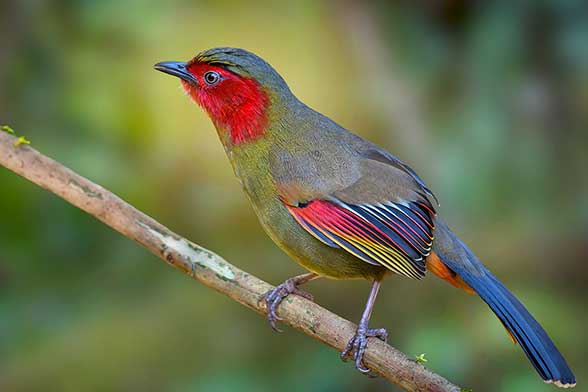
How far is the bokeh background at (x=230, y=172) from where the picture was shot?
4.32 metres

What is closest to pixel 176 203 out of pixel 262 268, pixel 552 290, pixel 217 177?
pixel 217 177

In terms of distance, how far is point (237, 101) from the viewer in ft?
10.7

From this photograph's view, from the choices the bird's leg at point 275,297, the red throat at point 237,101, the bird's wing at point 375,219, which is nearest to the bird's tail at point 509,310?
the bird's wing at point 375,219

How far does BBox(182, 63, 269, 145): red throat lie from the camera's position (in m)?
3.26

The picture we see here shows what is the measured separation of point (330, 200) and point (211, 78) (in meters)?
0.66

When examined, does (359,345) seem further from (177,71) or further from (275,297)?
(177,71)

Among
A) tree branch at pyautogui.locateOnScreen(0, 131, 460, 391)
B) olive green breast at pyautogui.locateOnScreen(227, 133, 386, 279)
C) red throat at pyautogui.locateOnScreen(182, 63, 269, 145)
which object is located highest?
red throat at pyautogui.locateOnScreen(182, 63, 269, 145)

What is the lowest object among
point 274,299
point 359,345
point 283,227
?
point 359,345

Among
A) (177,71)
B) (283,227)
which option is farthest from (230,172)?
(283,227)

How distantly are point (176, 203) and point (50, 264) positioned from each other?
2.50ft

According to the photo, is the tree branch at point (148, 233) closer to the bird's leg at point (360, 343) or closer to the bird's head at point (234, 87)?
the bird's leg at point (360, 343)

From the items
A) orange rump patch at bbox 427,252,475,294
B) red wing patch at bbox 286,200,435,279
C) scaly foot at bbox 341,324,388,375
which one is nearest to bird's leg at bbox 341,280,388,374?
scaly foot at bbox 341,324,388,375

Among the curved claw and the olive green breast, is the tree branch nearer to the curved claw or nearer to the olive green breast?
the curved claw

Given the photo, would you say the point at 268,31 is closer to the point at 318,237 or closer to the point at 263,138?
the point at 263,138
